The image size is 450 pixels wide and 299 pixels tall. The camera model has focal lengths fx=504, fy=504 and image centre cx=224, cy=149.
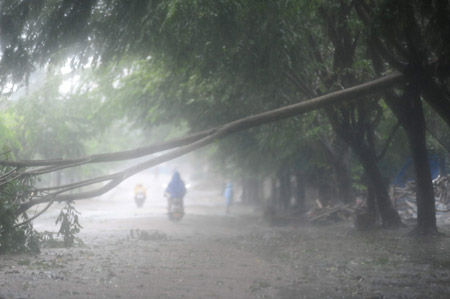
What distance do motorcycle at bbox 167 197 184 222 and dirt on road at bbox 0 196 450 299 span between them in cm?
583

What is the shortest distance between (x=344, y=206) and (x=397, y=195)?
1.98 m

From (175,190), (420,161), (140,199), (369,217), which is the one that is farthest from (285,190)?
(420,161)

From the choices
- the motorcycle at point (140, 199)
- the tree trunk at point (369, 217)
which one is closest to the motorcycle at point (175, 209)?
the tree trunk at point (369, 217)

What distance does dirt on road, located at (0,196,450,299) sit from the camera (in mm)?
7469

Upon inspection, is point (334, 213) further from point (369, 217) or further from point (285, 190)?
point (285, 190)

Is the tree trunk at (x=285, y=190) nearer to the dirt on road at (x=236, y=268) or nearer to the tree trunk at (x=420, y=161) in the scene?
the dirt on road at (x=236, y=268)

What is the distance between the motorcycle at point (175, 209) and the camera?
66.2 ft

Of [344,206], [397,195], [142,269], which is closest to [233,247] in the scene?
[142,269]

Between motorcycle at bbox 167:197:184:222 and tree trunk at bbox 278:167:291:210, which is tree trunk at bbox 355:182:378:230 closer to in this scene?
motorcycle at bbox 167:197:184:222

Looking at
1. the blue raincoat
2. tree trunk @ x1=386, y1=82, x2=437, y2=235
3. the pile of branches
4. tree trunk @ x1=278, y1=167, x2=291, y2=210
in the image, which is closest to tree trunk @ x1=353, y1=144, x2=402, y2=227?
the pile of branches

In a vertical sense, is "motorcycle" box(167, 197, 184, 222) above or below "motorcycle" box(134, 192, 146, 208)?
below

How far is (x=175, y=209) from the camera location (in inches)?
797

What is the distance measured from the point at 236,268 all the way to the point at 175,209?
427 inches

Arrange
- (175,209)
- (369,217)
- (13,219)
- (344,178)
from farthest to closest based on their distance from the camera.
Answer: (175,209) → (344,178) → (369,217) → (13,219)
